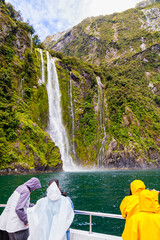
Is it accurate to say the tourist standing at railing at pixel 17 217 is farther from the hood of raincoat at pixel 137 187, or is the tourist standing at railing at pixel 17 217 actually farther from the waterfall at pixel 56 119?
the waterfall at pixel 56 119

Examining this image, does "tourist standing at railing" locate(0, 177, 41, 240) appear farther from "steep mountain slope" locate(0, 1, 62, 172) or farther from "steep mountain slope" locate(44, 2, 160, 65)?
"steep mountain slope" locate(44, 2, 160, 65)

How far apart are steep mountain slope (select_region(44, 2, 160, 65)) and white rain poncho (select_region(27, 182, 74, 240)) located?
78357mm

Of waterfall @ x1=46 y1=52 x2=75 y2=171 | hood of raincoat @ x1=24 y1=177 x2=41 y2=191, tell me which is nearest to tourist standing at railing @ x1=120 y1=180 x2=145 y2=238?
hood of raincoat @ x1=24 y1=177 x2=41 y2=191

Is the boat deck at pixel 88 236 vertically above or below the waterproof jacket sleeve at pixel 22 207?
below

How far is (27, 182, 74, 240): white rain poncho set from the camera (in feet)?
7.02

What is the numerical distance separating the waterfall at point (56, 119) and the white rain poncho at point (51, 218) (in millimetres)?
30357

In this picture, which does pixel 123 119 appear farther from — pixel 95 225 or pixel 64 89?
pixel 95 225

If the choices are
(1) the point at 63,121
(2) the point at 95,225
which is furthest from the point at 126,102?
(2) the point at 95,225

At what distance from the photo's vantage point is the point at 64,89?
39812 millimetres

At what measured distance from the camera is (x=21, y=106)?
28.3m

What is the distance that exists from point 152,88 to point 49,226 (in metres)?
70.5

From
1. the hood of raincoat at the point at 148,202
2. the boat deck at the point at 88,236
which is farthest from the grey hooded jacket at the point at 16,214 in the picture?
the hood of raincoat at the point at 148,202

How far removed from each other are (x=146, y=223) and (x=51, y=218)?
3.84 feet

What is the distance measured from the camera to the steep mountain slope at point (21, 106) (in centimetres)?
2335
